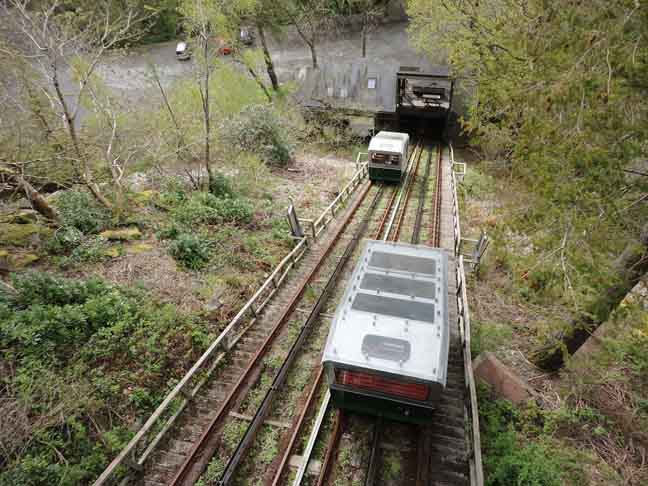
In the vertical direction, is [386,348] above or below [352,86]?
below

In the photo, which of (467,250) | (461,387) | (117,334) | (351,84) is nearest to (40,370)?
(117,334)

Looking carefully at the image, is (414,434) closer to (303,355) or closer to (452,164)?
(303,355)

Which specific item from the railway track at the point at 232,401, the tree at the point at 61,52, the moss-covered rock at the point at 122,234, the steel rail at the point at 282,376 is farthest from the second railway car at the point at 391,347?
the tree at the point at 61,52

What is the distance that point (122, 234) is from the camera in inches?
420

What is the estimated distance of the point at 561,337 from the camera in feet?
24.5

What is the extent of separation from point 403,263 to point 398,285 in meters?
0.84

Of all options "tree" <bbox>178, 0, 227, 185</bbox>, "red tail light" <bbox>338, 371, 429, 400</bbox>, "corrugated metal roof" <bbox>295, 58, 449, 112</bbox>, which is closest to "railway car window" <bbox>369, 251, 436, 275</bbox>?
"red tail light" <bbox>338, 371, 429, 400</bbox>

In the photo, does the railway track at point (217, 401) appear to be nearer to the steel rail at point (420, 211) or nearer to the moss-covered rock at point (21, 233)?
the steel rail at point (420, 211)

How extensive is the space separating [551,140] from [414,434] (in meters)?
5.97

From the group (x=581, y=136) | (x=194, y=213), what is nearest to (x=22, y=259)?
(x=194, y=213)

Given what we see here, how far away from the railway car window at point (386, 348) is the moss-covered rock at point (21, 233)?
9924 mm

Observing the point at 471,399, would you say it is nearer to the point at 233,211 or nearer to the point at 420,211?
the point at 420,211

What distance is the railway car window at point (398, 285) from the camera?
260 inches

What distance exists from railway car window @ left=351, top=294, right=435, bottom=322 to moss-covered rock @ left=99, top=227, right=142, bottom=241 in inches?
336
